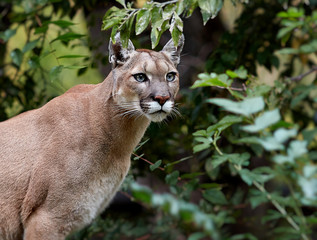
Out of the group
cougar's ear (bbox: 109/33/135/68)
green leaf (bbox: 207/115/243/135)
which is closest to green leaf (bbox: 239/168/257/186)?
green leaf (bbox: 207/115/243/135)

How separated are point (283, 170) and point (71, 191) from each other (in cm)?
194

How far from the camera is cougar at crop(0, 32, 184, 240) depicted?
369cm

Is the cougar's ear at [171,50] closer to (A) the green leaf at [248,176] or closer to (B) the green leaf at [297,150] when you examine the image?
(A) the green leaf at [248,176]

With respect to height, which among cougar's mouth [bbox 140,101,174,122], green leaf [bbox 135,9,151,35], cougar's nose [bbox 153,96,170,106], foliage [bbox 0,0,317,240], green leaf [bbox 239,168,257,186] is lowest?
foliage [bbox 0,0,317,240]

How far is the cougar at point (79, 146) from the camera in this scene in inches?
145

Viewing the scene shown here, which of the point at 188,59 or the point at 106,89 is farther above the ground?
the point at 106,89

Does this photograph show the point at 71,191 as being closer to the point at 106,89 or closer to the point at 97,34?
the point at 106,89

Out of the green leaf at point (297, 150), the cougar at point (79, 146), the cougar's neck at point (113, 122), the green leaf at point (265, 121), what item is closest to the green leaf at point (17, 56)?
the cougar at point (79, 146)

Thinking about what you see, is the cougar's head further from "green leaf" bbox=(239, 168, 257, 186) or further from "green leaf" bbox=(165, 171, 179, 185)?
"green leaf" bbox=(239, 168, 257, 186)

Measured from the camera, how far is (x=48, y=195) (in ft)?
12.1

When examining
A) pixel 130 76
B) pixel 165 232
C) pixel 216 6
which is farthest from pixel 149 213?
pixel 216 6

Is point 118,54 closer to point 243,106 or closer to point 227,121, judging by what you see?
point 227,121

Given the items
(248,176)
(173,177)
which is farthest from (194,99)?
(248,176)

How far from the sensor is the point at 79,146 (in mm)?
3744
